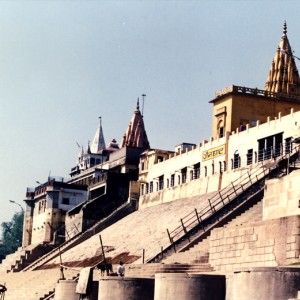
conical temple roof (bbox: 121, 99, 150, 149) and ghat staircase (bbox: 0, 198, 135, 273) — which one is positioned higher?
conical temple roof (bbox: 121, 99, 150, 149)

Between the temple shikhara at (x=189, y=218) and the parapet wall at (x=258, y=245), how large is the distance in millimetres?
34

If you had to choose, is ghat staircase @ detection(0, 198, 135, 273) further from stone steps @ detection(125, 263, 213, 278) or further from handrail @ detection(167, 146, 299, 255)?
stone steps @ detection(125, 263, 213, 278)

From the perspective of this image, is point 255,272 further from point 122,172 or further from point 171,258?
point 122,172

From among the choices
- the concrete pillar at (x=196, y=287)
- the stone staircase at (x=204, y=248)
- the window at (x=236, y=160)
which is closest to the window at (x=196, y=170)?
the window at (x=236, y=160)

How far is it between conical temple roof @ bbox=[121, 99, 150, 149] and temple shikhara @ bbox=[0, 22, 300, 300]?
17.4 meters

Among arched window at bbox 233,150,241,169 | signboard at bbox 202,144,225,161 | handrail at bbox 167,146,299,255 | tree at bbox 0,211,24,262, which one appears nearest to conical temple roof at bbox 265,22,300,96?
signboard at bbox 202,144,225,161

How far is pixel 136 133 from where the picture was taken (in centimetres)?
9994

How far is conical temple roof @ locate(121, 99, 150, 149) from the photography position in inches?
3876

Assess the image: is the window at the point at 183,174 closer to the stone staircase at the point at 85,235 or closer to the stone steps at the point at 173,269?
the stone staircase at the point at 85,235

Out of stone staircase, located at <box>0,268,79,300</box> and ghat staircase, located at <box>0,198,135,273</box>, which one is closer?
stone staircase, located at <box>0,268,79,300</box>

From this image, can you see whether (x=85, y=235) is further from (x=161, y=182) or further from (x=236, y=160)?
(x=236, y=160)

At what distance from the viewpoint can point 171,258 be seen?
128ft

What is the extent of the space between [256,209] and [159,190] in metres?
20.4

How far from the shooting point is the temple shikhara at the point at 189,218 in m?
26.9
